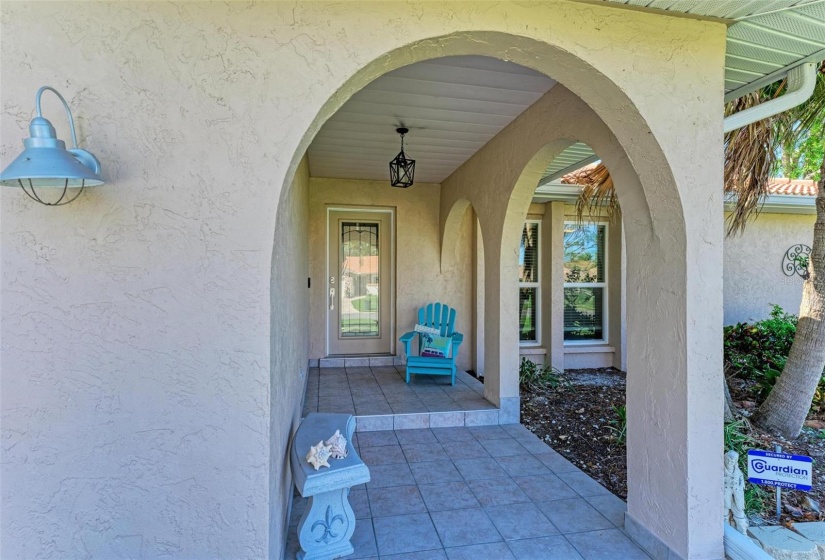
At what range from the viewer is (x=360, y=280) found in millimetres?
5805

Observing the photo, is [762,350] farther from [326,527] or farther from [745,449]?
[326,527]

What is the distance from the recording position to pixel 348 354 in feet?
19.0

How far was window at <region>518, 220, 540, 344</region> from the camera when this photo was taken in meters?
6.36

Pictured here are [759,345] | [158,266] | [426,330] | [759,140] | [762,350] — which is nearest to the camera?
[158,266]

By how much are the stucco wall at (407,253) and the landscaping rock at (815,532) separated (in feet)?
13.4

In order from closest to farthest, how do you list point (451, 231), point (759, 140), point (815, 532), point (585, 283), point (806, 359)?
point (815, 532)
point (806, 359)
point (759, 140)
point (451, 231)
point (585, 283)

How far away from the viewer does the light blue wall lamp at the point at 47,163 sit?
1.24 meters

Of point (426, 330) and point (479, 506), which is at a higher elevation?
point (426, 330)

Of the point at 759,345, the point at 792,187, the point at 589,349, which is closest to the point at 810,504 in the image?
the point at 759,345

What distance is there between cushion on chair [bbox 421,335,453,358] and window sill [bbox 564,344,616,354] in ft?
7.93

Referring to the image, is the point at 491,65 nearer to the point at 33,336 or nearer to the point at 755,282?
the point at 33,336

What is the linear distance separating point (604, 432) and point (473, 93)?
10.3 ft

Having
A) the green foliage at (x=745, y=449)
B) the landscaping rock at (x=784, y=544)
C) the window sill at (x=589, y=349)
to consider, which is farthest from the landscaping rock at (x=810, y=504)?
the window sill at (x=589, y=349)

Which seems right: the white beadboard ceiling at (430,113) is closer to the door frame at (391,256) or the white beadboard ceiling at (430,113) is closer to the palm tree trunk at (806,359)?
the door frame at (391,256)
